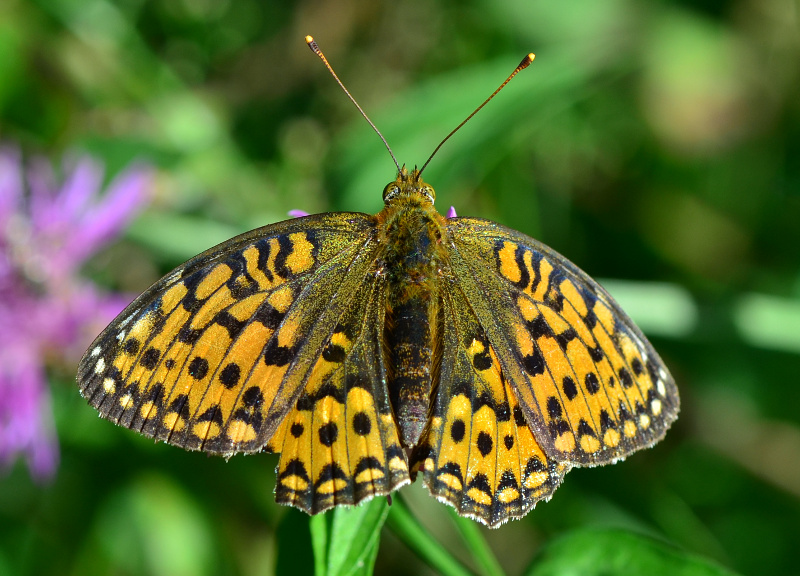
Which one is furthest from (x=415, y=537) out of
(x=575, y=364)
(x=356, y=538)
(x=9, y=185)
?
(x=9, y=185)

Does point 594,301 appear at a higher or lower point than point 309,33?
lower

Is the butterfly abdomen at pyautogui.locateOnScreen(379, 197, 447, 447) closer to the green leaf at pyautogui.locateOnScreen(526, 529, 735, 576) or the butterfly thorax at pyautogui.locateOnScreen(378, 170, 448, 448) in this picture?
the butterfly thorax at pyautogui.locateOnScreen(378, 170, 448, 448)

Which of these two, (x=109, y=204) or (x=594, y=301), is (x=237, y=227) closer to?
(x=109, y=204)

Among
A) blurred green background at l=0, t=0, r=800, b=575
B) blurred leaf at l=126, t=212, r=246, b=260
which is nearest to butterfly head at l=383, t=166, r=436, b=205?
blurred green background at l=0, t=0, r=800, b=575

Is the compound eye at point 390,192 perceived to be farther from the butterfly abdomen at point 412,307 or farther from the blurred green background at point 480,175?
the blurred green background at point 480,175

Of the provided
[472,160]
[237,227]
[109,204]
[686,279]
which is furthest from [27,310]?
[686,279]

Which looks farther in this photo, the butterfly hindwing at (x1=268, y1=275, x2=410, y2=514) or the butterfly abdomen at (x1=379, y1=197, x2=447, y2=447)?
the butterfly abdomen at (x1=379, y1=197, x2=447, y2=447)
